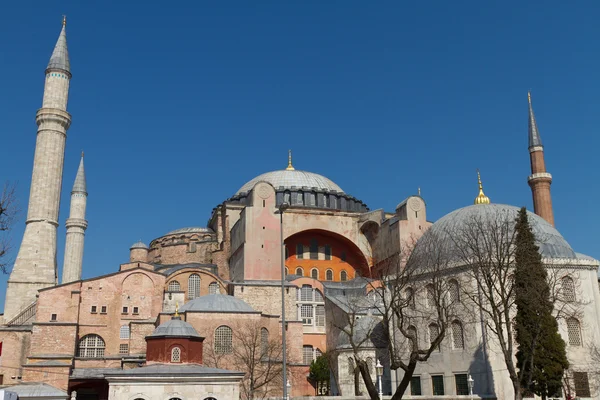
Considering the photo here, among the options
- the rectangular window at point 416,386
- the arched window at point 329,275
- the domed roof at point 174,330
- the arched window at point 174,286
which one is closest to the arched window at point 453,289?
the rectangular window at point 416,386

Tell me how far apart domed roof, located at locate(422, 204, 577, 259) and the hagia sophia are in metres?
0.11

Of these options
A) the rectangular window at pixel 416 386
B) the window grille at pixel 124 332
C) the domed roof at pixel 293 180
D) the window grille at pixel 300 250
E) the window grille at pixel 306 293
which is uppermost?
the domed roof at pixel 293 180

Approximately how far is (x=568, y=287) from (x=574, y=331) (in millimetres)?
2055

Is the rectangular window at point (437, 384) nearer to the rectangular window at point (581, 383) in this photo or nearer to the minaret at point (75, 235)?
the rectangular window at point (581, 383)

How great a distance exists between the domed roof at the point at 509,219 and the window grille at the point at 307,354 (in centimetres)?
1039

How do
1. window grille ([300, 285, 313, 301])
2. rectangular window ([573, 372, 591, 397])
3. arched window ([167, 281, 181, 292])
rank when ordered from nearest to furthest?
rectangular window ([573, 372, 591, 397]) → window grille ([300, 285, 313, 301]) → arched window ([167, 281, 181, 292])

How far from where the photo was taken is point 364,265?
4594 cm

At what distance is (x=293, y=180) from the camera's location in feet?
174

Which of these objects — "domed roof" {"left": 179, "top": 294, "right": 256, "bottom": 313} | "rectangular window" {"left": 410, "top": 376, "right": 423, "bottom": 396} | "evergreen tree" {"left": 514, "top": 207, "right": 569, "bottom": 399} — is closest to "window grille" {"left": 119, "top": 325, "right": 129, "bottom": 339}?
"domed roof" {"left": 179, "top": 294, "right": 256, "bottom": 313}

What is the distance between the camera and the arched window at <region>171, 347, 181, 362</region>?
27781 millimetres

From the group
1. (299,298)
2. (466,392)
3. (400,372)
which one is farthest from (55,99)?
(466,392)

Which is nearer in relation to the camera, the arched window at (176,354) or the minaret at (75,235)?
the arched window at (176,354)

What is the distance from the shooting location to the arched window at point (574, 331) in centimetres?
2902

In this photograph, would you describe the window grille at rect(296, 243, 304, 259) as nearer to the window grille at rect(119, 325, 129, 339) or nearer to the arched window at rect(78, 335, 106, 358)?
the window grille at rect(119, 325, 129, 339)
